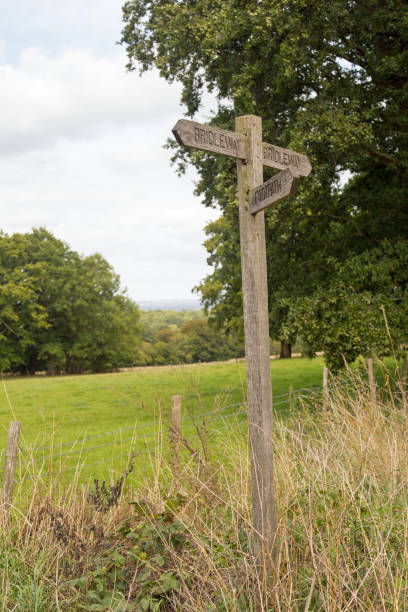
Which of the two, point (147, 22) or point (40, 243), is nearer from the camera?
point (147, 22)

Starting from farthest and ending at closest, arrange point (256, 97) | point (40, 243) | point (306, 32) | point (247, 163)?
point (40, 243)
point (256, 97)
point (306, 32)
point (247, 163)

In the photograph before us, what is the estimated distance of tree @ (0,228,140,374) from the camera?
3350 cm

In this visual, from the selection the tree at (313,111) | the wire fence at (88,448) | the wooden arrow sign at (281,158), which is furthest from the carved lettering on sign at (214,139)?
the tree at (313,111)

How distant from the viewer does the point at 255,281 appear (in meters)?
3.14

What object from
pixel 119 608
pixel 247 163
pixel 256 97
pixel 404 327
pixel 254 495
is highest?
pixel 256 97

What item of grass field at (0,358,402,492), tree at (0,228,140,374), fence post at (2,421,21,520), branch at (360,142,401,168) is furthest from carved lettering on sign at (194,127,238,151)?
tree at (0,228,140,374)

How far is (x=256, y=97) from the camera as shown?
31.2 feet

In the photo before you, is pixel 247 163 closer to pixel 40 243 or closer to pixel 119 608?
pixel 119 608

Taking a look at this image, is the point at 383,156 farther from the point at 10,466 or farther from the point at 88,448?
the point at 10,466

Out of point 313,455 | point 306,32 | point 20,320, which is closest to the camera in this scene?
point 313,455

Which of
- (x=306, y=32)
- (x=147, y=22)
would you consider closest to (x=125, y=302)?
(x=147, y=22)

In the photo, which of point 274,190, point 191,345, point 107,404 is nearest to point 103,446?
point 107,404

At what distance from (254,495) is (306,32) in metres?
7.60

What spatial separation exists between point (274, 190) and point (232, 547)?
2.25 m
